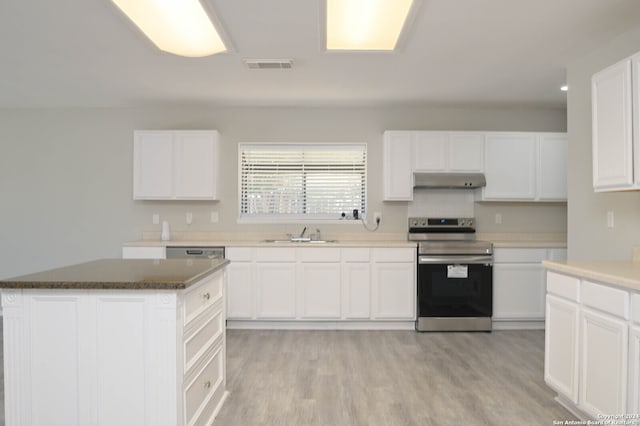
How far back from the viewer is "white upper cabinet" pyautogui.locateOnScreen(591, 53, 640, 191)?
86.8 inches

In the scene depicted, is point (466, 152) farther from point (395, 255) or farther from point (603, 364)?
point (603, 364)

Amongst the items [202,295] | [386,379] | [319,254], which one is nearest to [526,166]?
[319,254]

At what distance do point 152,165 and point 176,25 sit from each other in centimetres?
207

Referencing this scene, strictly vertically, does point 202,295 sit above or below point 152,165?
below

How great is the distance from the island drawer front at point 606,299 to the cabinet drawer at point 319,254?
92.0 inches

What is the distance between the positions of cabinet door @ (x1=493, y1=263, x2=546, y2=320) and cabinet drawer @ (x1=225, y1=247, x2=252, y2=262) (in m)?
2.61

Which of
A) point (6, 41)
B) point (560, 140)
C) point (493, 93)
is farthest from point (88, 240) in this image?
point (560, 140)

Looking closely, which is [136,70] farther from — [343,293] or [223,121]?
[343,293]

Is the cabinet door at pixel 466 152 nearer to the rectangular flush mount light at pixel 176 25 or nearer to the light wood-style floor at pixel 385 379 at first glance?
the light wood-style floor at pixel 385 379

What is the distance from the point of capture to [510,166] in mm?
4363

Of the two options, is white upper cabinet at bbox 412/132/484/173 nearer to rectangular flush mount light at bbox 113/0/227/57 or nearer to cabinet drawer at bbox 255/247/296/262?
cabinet drawer at bbox 255/247/296/262

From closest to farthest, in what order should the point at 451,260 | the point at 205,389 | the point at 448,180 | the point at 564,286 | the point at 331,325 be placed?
1. the point at 205,389
2. the point at 564,286
3. the point at 451,260
4. the point at 331,325
5. the point at 448,180

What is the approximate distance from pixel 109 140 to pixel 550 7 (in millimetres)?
4555

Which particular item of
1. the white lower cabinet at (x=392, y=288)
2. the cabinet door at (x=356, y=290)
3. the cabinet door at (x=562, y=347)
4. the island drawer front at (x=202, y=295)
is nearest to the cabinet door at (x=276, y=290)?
the cabinet door at (x=356, y=290)
